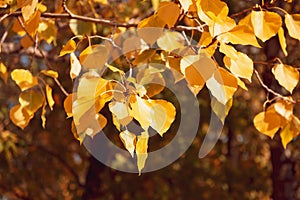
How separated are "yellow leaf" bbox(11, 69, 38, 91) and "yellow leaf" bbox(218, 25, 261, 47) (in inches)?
24.2

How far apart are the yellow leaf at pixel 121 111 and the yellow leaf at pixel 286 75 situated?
0.42 meters

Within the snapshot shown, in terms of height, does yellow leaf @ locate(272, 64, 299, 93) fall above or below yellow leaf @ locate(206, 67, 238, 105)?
below

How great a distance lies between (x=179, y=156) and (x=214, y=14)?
3227 millimetres

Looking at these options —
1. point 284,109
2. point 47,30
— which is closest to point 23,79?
point 47,30

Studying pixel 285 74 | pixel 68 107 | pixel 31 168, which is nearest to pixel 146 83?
pixel 68 107

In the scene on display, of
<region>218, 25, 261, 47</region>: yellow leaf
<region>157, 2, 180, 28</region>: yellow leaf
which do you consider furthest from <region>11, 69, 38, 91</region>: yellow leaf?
<region>218, 25, 261, 47</region>: yellow leaf

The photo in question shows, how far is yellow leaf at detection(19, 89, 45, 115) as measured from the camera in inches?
56.3

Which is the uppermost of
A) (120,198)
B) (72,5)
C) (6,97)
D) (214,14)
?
(214,14)

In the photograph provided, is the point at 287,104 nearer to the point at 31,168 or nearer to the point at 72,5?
the point at 72,5

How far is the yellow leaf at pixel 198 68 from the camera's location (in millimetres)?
992

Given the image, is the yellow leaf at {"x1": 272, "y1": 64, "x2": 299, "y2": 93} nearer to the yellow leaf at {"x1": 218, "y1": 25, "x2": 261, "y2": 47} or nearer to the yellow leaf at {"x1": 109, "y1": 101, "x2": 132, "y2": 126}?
the yellow leaf at {"x1": 218, "y1": 25, "x2": 261, "y2": 47}

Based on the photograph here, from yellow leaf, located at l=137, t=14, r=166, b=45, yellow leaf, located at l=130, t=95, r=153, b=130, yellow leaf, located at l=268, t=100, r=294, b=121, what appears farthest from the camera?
yellow leaf, located at l=268, t=100, r=294, b=121

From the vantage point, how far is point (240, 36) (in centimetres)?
101

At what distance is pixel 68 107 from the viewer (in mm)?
1106
